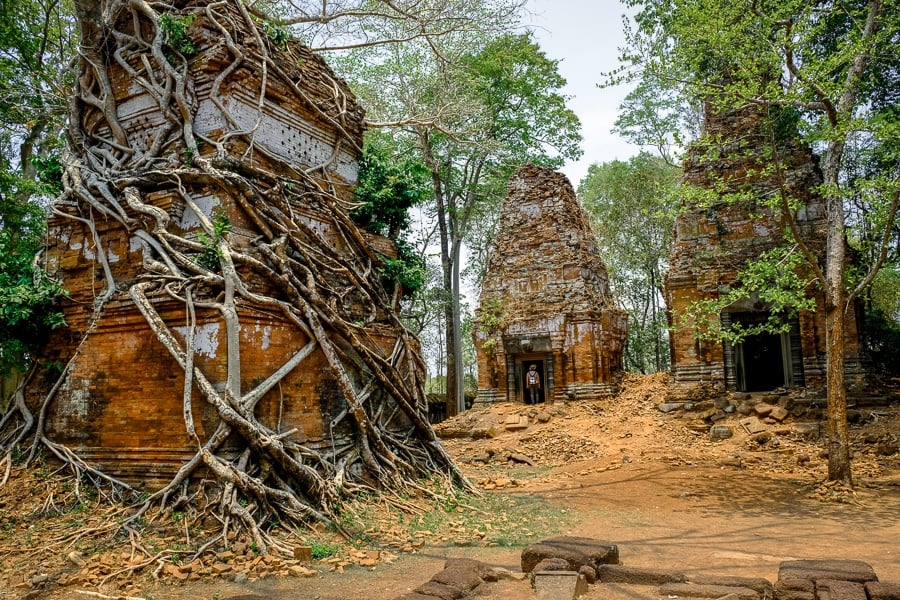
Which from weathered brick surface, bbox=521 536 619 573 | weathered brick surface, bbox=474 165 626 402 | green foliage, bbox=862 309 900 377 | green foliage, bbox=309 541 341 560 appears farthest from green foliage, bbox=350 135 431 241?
Answer: green foliage, bbox=862 309 900 377

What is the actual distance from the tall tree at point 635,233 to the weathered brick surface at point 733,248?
7900 millimetres

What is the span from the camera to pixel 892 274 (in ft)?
70.0

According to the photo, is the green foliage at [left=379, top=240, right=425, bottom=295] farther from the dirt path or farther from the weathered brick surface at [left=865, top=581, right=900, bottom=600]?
the weathered brick surface at [left=865, top=581, right=900, bottom=600]

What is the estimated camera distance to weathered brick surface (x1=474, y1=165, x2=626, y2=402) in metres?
17.2

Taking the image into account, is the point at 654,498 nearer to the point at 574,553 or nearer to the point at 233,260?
the point at 574,553

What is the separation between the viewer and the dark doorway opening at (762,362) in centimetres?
1670

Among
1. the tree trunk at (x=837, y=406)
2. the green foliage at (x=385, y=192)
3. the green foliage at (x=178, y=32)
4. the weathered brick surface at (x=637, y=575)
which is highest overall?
the green foliage at (x=178, y=32)

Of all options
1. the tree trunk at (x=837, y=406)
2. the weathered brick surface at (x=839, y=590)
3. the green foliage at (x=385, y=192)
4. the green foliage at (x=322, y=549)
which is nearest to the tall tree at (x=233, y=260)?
the green foliage at (x=322, y=549)

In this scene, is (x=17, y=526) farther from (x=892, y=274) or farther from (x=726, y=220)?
(x=892, y=274)

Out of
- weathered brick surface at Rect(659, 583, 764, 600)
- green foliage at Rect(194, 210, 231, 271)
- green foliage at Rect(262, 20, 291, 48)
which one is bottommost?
weathered brick surface at Rect(659, 583, 764, 600)

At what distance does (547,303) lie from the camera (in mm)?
17797

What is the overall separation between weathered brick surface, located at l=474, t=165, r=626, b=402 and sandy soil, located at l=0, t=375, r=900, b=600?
1.40 m

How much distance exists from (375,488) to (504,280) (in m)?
12.0

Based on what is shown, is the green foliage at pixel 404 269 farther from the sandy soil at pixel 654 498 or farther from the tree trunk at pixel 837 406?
the tree trunk at pixel 837 406
